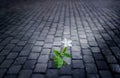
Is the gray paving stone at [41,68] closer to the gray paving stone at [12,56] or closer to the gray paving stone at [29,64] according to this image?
the gray paving stone at [29,64]

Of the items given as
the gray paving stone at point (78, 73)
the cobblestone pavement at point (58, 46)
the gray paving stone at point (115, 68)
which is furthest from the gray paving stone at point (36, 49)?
the gray paving stone at point (115, 68)

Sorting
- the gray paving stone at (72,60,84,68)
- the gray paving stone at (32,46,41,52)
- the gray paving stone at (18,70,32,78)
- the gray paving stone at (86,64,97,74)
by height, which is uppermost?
the gray paving stone at (32,46,41,52)

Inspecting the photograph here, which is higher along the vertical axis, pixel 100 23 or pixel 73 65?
pixel 100 23

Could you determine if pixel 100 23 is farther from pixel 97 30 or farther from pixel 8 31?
pixel 8 31

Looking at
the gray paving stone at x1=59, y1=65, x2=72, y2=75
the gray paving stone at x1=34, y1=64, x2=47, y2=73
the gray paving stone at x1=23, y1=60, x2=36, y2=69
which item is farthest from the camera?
the gray paving stone at x1=23, y1=60, x2=36, y2=69

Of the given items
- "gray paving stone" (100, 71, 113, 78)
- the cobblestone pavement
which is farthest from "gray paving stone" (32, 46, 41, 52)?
"gray paving stone" (100, 71, 113, 78)

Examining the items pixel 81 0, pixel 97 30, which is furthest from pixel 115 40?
pixel 81 0

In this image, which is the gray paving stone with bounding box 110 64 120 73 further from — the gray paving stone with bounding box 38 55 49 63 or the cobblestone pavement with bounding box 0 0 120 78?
the gray paving stone with bounding box 38 55 49 63

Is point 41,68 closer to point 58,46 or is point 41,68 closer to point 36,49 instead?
point 36,49
